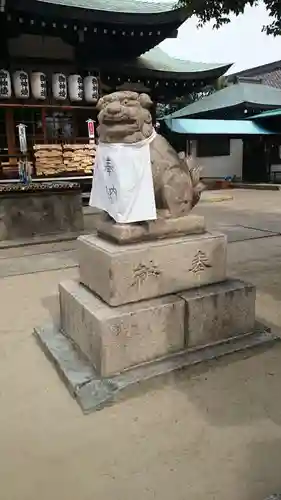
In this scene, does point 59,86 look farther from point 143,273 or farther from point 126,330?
point 126,330

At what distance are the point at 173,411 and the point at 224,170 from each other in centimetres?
1701

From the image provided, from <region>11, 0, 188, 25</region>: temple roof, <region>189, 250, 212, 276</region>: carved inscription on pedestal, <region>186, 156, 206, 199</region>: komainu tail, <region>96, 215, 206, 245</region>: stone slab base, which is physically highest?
<region>11, 0, 188, 25</region>: temple roof

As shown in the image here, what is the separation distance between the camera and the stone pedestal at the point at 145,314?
234cm

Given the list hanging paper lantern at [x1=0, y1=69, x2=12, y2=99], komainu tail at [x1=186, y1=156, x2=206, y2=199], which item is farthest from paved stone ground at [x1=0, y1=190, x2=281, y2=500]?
hanging paper lantern at [x1=0, y1=69, x2=12, y2=99]

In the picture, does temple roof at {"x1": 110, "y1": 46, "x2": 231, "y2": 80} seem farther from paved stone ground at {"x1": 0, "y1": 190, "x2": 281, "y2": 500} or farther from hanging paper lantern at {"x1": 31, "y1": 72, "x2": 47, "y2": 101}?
paved stone ground at {"x1": 0, "y1": 190, "x2": 281, "y2": 500}

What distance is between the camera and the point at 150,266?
250 cm

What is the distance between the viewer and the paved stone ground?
1646 millimetres

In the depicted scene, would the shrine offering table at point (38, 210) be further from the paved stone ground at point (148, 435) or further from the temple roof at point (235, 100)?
the temple roof at point (235, 100)

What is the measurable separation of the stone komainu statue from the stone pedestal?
0.24m

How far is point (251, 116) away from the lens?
17.7m

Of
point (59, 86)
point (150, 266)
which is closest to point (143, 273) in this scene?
point (150, 266)

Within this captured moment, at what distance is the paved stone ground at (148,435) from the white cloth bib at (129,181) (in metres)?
1.04

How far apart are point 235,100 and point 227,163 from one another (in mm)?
2729

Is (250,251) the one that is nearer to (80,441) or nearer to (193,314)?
(193,314)
